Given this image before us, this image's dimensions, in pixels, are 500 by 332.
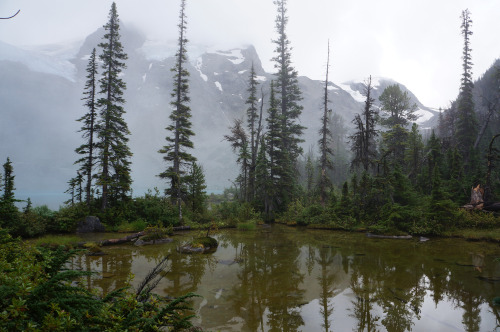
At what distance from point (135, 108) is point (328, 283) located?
15711 centimetres

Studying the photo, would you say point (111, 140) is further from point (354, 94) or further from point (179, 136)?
point (354, 94)

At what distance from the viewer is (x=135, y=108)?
143750 mm

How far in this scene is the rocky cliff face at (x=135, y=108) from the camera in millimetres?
108750

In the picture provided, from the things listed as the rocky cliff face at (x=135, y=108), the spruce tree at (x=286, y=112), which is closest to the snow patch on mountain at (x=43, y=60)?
the rocky cliff face at (x=135, y=108)

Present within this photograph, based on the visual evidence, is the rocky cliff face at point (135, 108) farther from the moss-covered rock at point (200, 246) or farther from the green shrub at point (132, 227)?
the moss-covered rock at point (200, 246)

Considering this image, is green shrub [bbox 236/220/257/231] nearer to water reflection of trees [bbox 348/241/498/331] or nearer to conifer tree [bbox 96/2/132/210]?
conifer tree [bbox 96/2/132/210]

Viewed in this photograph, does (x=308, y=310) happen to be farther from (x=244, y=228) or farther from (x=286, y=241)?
(x=244, y=228)

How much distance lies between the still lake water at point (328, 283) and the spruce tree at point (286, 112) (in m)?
13.3

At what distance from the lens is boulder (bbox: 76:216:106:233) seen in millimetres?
17938

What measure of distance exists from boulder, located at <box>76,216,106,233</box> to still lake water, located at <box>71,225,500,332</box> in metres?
5.87

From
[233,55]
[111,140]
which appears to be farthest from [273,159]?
[233,55]

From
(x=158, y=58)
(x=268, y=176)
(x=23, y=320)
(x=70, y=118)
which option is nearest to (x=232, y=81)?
(x=158, y=58)

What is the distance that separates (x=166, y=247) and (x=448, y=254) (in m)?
14.6

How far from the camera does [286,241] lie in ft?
52.0
